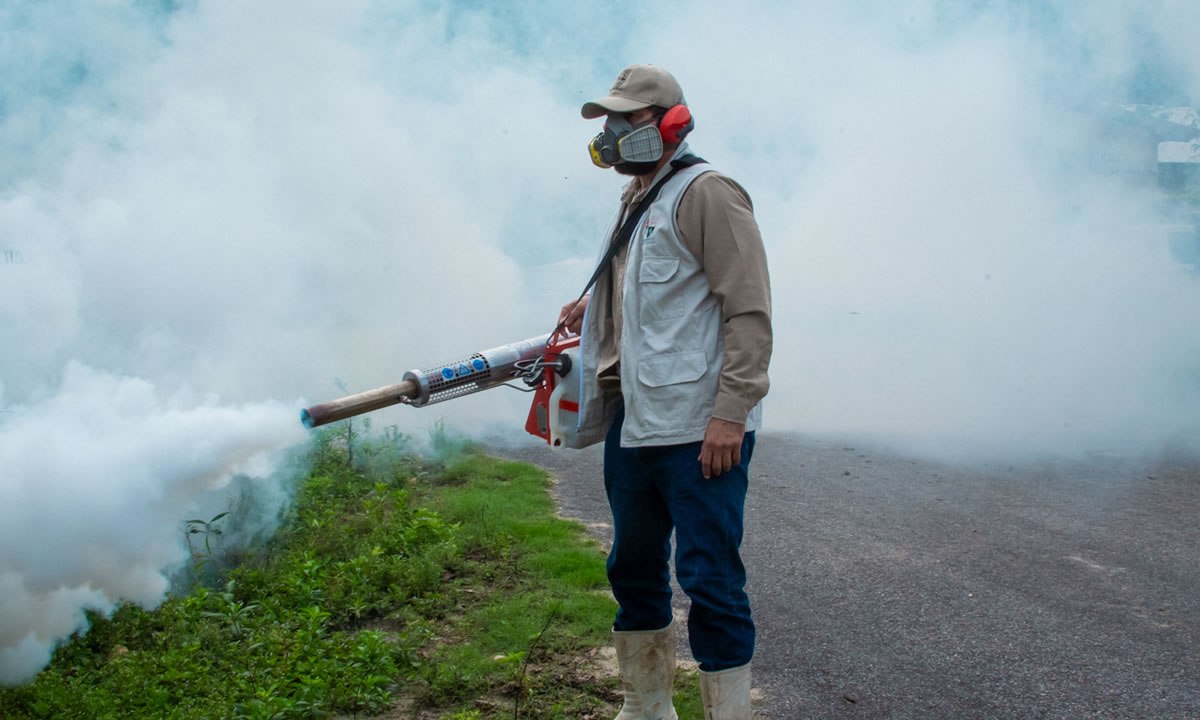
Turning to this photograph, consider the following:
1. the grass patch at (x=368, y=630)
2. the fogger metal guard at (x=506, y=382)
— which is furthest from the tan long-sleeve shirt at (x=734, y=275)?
the grass patch at (x=368, y=630)

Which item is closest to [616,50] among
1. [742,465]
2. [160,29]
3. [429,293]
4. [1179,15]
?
[429,293]

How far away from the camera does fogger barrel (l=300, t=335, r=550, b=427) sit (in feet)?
10.0

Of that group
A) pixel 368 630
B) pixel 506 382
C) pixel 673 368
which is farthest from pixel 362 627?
pixel 673 368

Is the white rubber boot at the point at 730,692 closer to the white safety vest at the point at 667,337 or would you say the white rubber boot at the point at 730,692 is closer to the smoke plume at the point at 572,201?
the white safety vest at the point at 667,337

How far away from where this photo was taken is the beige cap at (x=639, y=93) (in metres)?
2.95

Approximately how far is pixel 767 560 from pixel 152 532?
104 inches

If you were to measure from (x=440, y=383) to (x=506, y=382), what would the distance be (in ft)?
0.97

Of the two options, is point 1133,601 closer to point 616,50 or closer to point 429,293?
point 429,293

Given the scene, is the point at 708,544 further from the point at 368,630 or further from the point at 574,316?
the point at 368,630

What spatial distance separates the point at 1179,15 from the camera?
10.2m

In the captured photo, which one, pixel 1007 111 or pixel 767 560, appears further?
pixel 1007 111

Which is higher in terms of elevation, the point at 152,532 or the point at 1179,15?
the point at 1179,15

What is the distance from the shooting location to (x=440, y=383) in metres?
3.25

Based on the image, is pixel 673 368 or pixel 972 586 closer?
pixel 673 368
